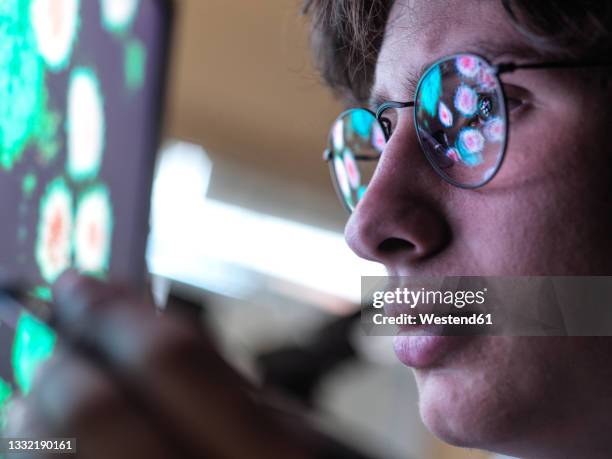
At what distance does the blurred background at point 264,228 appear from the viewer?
3.14 metres

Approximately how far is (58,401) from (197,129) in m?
3.20

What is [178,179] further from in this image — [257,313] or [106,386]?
[106,386]

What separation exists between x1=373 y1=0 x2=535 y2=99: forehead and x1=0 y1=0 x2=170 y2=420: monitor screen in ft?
1.20

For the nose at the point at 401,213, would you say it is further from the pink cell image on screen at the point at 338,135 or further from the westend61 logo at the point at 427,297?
the pink cell image on screen at the point at 338,135

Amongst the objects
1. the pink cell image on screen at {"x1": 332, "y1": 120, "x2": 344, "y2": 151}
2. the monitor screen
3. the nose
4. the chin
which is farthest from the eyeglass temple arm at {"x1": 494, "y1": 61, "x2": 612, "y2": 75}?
the monitor screen

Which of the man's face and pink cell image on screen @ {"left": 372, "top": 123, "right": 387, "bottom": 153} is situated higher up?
pink cell image on screen @ {"left": 372, "top": 123, "right": 387, "bottom": 153}

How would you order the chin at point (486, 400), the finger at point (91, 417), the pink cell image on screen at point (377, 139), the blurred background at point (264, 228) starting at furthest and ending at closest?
1. the blurred background at point (264, 228)
2. the pink cell image on screen at point (377, 139)
3. the chin at point (486, 400)
4. the finger at point (91, 417)

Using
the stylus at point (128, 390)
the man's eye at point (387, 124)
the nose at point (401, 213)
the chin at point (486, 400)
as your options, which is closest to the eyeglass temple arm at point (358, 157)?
the man's eye at point (387, 124)

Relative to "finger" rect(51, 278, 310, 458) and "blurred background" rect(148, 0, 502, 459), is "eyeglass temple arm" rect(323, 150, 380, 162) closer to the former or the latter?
"finger" rect(51, 278, 310, 458)

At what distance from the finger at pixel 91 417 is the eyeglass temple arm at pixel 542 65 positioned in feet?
1.45

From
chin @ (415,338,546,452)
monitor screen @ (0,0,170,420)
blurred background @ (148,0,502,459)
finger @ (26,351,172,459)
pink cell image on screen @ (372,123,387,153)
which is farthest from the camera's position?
blurred background @ (148,0,502,459)

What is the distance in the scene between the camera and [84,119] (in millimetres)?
884

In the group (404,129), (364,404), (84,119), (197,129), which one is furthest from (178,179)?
(404,129)

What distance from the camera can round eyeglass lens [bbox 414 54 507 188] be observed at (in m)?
0.64
